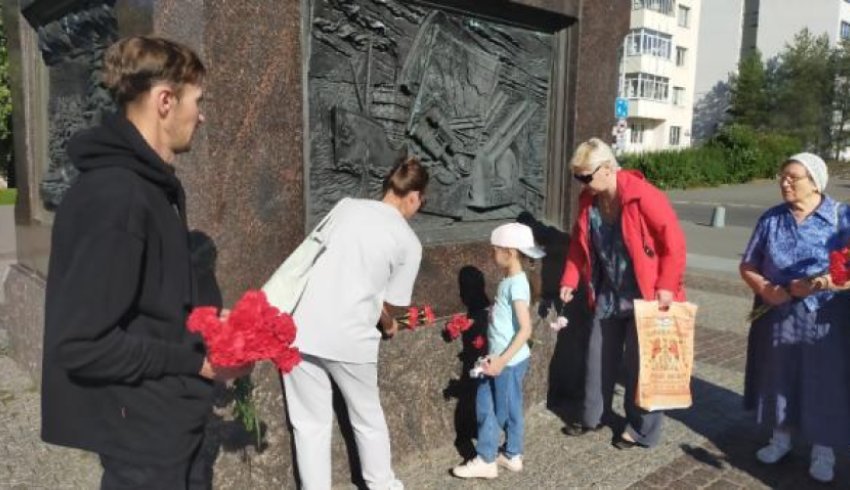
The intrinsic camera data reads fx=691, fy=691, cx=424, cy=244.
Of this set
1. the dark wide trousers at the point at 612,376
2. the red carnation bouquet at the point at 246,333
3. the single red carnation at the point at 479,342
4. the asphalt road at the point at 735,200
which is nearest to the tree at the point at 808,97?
the asphalt road at the point at 735,200

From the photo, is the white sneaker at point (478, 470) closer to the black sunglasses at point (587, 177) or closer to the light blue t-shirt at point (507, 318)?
the light blue t-shirt at point (507, 318)

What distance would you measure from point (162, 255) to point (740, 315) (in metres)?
7.80

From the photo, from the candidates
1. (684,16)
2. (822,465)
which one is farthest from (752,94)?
(822,465)

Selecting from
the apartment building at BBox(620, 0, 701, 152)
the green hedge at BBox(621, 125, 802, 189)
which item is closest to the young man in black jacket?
the green hedge at BBox(621, 125, 802, 189)

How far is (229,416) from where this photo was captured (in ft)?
10.9

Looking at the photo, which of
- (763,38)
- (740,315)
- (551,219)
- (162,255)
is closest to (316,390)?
(162,255)

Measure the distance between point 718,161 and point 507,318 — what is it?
109ft

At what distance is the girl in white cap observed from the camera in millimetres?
3785

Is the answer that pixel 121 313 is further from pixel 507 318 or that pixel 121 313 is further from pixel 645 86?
pixel 645 86

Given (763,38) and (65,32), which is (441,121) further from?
(763,38)

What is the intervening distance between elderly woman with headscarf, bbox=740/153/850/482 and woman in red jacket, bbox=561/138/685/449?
542 mm

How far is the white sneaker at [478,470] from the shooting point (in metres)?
3.83

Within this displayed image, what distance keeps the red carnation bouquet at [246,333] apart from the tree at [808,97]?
5072 centimetres

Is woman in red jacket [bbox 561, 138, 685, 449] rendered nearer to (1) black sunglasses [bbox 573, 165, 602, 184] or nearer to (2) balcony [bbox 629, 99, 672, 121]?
(1) black sunglasses [bbox 573, 165, 602, 184]
